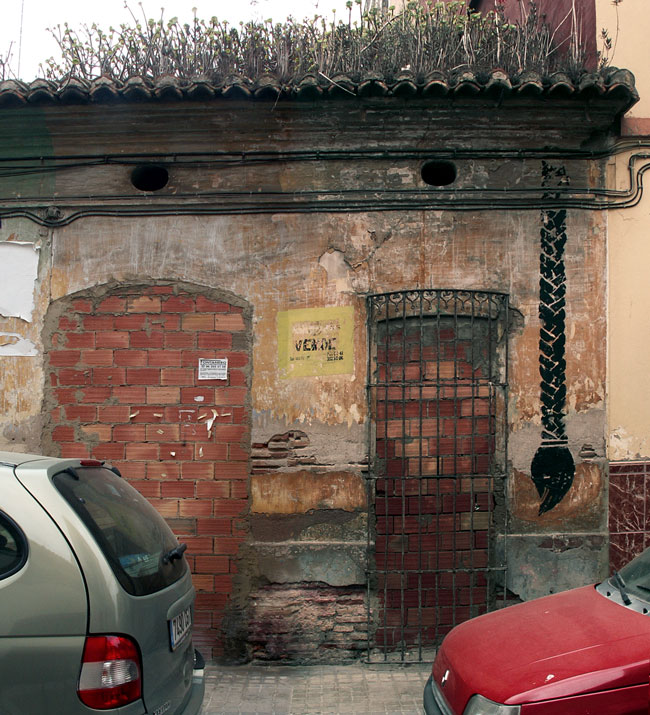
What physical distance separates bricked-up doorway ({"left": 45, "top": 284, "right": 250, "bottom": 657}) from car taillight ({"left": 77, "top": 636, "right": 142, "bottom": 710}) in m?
2.62

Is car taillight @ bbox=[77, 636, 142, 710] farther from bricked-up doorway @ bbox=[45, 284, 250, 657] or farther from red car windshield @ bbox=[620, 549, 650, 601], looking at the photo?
bricked-up doorway @ bbox=[45, 284, 250, 657]

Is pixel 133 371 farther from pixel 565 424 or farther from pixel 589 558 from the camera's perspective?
pixel 589 558

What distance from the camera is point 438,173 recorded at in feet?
18.1

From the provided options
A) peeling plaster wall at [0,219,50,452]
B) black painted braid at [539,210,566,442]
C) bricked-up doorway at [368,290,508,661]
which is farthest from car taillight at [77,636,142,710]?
black painted braid at [539,210,566,442]

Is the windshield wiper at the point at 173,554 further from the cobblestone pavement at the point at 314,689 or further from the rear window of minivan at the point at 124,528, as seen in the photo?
the cobblestone pavement at the point at 314,689

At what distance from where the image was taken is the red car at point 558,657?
2.46 metres

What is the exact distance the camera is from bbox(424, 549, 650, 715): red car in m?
2.46

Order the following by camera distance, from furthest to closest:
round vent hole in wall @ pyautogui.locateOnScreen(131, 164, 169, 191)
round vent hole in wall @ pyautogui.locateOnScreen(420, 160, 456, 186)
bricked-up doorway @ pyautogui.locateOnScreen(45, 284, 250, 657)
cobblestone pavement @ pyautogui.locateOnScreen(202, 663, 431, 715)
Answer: round vent hole in wall @ pyautogui.locateOnScreen(131, 164, 169, 191) < round vent hole in wall @ pyautogui.locateOnScreen(420, 160, 456, 186) < bricked-up doorway @ pyautogui.locateOnScreen(45, 284, 250, 657) < cobblestone pavement @ pyautogui.locateOnScreen(202, 663, 431, 715)

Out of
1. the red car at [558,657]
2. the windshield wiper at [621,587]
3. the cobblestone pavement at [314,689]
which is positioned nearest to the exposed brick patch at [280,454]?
the cobblestone pavement at [314,689]

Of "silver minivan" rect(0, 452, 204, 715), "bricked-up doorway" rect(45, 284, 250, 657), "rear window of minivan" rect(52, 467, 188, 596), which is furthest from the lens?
"bricked-up doorway" rect(45, 284, 250, 657)

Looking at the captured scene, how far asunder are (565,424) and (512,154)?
7.37ft

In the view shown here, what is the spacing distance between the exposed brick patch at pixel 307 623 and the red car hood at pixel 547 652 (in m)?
1.78

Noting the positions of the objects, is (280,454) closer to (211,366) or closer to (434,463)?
(211,366)

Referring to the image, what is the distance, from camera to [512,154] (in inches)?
207
